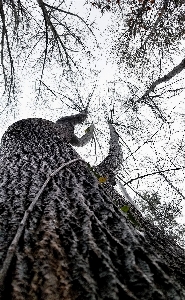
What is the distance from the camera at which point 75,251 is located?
1426 mm

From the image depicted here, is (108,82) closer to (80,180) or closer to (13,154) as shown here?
(13,154)

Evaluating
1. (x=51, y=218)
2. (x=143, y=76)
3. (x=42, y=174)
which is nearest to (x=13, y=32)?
(x=143, y=76)

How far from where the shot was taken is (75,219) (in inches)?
69.4

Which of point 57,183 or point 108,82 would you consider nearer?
point 57,183

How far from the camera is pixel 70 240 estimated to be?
5.02ft

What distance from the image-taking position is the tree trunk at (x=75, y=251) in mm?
1166

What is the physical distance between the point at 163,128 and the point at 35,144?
5.89m

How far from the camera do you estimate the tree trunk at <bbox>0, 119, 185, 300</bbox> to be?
45.9 inches

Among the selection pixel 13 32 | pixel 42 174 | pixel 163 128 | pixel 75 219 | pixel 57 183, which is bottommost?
pixel 75 219

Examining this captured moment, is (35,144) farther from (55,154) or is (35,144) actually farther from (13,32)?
(13,32)

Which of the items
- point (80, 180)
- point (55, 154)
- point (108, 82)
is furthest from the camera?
point (108, 82)

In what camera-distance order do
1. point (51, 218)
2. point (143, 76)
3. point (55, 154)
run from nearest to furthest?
1. point (51, 218)
2. point (55, 154)
3. point (143, 76)

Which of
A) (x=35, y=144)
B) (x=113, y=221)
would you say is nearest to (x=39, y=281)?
(x=113, y=221)

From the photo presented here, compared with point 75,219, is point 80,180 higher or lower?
higher
